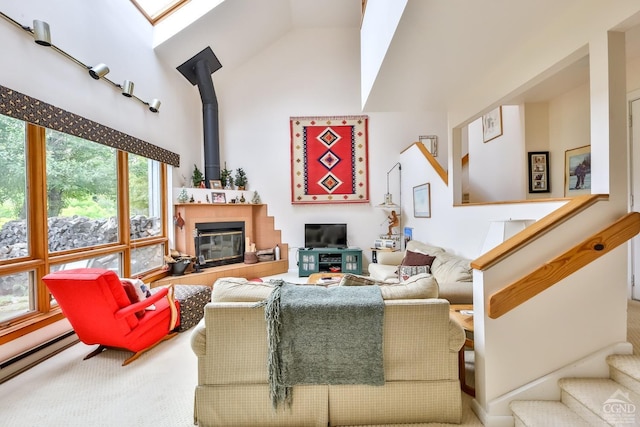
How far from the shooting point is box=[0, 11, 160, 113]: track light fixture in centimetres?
225

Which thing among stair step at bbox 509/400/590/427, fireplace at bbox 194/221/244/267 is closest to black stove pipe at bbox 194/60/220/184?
fireplace at bbox 194/221/244/267

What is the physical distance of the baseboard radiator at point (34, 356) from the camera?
213cm

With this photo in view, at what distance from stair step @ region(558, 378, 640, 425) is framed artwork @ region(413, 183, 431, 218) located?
2798 mm

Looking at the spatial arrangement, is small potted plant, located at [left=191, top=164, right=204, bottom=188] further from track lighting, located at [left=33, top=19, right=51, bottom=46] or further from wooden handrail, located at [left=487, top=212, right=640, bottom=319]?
wooden handrail, located at [left=487, top=212, right=640, bottom=319]

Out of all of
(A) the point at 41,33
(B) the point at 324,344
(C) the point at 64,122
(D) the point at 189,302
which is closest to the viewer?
(B) the point at 324,344

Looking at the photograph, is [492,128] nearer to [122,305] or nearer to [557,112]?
[557,112]

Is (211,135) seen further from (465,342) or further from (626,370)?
(626,370)

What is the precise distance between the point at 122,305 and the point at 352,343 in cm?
185

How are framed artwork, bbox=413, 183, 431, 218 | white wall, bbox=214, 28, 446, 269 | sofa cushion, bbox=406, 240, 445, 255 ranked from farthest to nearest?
1. white wall, bbox=214, 28, 446, 269
2. framed artwork, bbox=413, 183, 431, 218
3. sofa cushion, bbox=406, 240, 445, 255

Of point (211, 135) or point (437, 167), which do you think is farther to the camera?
point (211, 135)

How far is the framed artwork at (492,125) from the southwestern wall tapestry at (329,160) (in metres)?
2.05

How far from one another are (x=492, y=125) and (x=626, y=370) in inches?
133

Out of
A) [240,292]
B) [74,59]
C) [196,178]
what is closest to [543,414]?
[240,292]

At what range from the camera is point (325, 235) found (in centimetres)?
541
